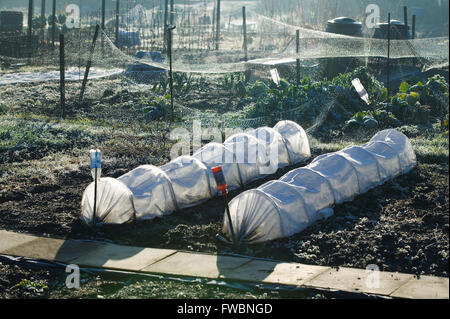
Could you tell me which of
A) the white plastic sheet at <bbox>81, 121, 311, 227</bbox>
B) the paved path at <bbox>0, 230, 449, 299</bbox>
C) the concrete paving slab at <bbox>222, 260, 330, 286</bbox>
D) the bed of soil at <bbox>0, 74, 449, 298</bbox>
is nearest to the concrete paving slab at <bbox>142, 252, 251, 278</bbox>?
the paved path at <bbox>0, 230, 449, 299</bbox>

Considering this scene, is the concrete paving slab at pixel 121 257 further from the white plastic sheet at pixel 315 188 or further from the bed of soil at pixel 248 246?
the white plastic sheet at pixel 315 188

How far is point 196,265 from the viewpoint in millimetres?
8734

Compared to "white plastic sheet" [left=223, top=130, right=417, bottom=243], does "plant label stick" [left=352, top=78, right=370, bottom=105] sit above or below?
above

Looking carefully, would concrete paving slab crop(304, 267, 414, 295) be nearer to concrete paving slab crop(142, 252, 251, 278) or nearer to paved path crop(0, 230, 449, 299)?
paved path crop(0, 230, 449, 299)

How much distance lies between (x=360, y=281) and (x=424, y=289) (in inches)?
29.9

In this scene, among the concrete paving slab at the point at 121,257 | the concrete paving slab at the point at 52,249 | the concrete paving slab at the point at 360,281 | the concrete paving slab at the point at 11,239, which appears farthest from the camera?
the concrete paving slab at the point at 11,239

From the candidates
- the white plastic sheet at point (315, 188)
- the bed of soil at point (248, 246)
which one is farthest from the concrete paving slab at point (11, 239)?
the white plastic sheet at point (315, 188)

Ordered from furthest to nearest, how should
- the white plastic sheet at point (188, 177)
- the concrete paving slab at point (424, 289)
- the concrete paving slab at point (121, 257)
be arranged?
the white plastic sheet at point (188, 177)
the concrete paving slab at point (121, 257)
the concrete paving slab at point (424, 289)

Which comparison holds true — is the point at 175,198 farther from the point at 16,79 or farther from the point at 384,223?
the point at 16,79

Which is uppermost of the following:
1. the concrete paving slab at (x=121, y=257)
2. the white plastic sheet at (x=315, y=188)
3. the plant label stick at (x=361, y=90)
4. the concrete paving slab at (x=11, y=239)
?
the plant label stick at (x=361, y=90)

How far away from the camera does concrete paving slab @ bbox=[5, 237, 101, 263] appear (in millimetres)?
9047

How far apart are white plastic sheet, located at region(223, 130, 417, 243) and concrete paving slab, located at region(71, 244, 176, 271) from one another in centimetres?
117

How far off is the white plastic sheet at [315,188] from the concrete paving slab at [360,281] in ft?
4.41

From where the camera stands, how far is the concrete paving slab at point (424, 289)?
301 inches
